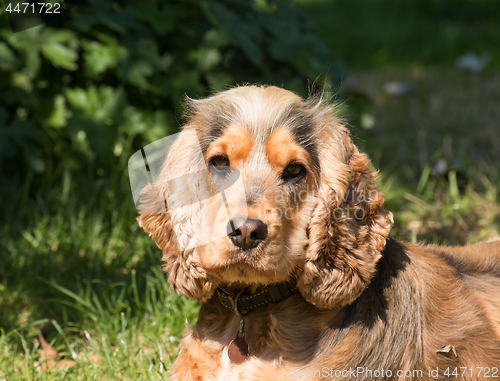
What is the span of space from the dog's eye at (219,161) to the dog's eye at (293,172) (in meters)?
0.28

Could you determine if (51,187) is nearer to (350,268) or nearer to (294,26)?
(294,26)

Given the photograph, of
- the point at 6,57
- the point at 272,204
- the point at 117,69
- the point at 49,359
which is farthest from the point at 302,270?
the point at 6,57

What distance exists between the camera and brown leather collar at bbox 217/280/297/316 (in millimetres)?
2680

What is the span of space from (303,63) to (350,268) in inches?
120

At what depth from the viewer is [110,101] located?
4648mm

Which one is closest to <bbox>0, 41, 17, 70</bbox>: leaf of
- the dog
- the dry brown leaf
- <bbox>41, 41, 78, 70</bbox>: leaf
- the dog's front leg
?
<bbox>41, 41, 78, 70</bbox>: leaf

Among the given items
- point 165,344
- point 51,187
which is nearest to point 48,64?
point 51,187

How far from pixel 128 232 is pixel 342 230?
2.49 metres

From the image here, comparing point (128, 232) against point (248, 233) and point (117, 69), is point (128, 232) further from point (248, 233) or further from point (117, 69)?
point (248, 233)

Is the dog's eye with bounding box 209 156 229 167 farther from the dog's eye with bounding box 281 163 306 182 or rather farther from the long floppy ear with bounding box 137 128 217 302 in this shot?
the dog's eye with bounding box 281 163 306 182

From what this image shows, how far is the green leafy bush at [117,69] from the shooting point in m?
4.52

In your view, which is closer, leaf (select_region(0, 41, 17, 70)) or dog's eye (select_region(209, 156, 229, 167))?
dog's eye (select_region(209, 156, 229, 167))

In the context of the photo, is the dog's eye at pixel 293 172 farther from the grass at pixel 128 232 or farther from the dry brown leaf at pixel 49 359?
the dry brown leaf at pixel 49 359

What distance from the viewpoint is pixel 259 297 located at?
2686mm
